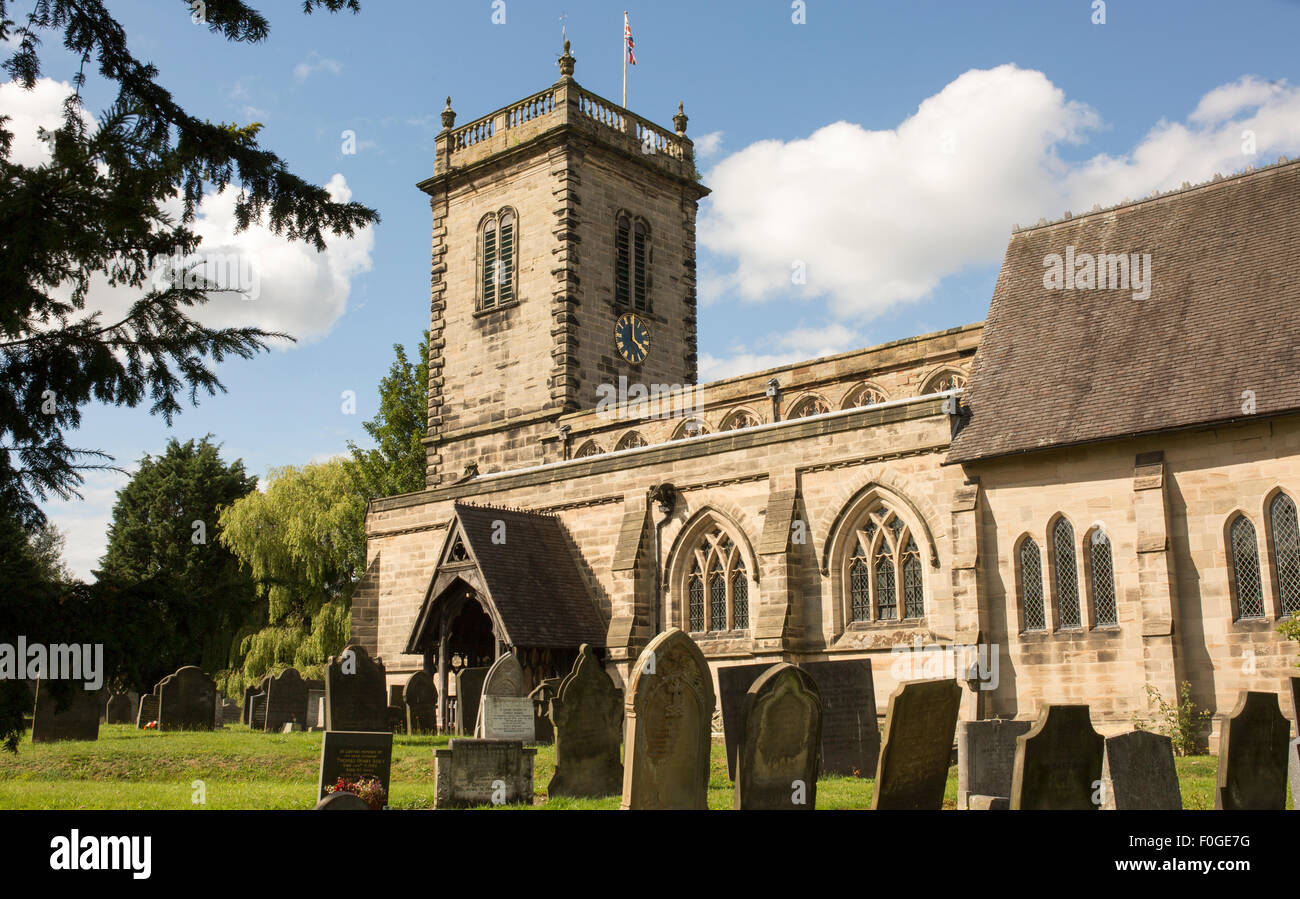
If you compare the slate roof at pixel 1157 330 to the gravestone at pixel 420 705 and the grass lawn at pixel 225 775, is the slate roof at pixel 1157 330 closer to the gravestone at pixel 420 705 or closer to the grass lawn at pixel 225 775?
the grass lawn at pixel 225 775

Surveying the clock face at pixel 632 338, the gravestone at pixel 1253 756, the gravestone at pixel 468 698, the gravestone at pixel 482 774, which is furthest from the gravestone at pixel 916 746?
the clock face at pixel 632 338

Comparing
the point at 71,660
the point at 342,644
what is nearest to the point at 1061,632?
the point at 71,660

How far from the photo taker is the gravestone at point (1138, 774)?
32.9ft

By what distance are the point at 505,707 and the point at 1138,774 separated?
32.5ft

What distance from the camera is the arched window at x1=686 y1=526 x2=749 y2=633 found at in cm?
2456

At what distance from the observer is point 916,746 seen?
1138cm

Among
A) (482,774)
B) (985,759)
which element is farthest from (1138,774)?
(482,774)

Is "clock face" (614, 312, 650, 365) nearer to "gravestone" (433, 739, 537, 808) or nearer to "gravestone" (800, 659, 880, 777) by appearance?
"gravestone" (800, 659, 880, 777)

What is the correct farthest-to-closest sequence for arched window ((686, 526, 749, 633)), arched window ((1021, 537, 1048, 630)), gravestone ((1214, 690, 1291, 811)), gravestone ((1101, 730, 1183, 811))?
arched window ((686, 526, 749, 633))
arched window ((1021, 537, 1048, 630))
gravestone ((1214, 690, 1291, 811))
gravestone ((1101, 730, 1183, 811))

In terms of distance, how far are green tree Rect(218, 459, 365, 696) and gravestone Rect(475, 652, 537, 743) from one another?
955 inches

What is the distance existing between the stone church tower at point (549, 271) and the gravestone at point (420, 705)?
422 inches

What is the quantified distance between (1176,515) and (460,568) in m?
14.3

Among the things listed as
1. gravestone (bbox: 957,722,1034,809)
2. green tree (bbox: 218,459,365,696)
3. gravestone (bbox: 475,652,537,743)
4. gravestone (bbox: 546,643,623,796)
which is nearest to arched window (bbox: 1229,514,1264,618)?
gravestone (bbox: 957,722,1034,809)
